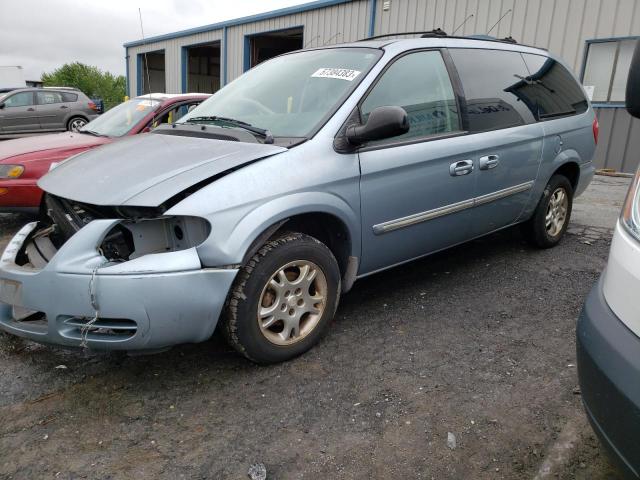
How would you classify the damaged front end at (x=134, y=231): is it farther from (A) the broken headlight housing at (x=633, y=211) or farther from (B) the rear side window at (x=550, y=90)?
(B) the rear side window at (x=550, y=90)

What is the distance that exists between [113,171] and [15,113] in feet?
47.7

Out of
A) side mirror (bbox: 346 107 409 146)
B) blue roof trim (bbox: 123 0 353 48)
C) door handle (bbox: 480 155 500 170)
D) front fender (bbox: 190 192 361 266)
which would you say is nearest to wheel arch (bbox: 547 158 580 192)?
door handle (bbox: 480 155 500 170)

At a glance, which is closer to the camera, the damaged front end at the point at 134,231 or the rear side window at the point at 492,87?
the damaged front end at the point at 134,231

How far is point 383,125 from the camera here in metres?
2.68

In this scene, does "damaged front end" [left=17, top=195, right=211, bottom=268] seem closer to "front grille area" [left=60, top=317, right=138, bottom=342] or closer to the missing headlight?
the missing headlight

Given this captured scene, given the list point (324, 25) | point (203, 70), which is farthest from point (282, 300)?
point (203, 70)

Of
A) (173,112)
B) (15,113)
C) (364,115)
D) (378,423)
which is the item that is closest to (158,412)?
(378,423)

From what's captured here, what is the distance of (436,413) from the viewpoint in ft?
7.72

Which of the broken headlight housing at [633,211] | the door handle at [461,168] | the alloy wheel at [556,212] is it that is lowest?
the alloy wheel at [556,212]

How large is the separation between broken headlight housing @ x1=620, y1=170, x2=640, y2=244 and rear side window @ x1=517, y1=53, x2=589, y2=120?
2.55m

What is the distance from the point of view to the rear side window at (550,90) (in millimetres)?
4172

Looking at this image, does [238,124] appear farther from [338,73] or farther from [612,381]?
[612,381]

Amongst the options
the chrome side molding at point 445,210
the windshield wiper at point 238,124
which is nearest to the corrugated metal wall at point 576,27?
the chrome side molding at point 445,210

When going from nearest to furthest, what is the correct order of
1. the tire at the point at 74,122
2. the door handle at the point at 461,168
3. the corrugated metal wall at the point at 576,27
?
1. the door handle at the point at 461,168
2. the corrugated metal wall at the point at 576,27
3. the tire at the point at 74,122
